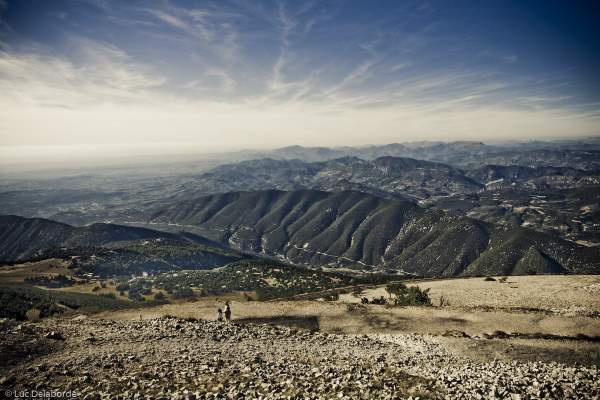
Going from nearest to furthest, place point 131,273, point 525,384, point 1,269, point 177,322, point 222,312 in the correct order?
point 525,384
point 177,322
point 222,312
point 1,269
point 131,273

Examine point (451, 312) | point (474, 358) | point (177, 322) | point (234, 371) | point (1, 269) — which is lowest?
point (1, 269)

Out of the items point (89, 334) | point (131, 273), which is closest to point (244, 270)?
point (131, 273)

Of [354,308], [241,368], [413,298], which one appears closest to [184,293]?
[413,298]

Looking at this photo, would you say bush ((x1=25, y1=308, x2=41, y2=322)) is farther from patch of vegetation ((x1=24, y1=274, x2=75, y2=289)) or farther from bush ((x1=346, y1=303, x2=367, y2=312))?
patch of vegetation ((x1=24, y1=274, x2=75, y2=289))

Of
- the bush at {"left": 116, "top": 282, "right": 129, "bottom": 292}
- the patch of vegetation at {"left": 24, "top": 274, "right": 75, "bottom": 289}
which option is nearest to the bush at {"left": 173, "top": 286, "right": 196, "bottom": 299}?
the bush at {"left": 116, "top": 282, "right": 129, "bottom": 292}

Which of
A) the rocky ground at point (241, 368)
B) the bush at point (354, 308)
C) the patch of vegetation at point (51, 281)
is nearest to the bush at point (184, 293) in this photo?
the patch of vegetation at point (51, 281)

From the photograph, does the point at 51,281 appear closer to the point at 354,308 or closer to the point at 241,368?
the point at 354,308

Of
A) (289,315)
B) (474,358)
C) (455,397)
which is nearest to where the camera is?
(455,397)

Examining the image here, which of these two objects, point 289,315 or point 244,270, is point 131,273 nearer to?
point 244,270
